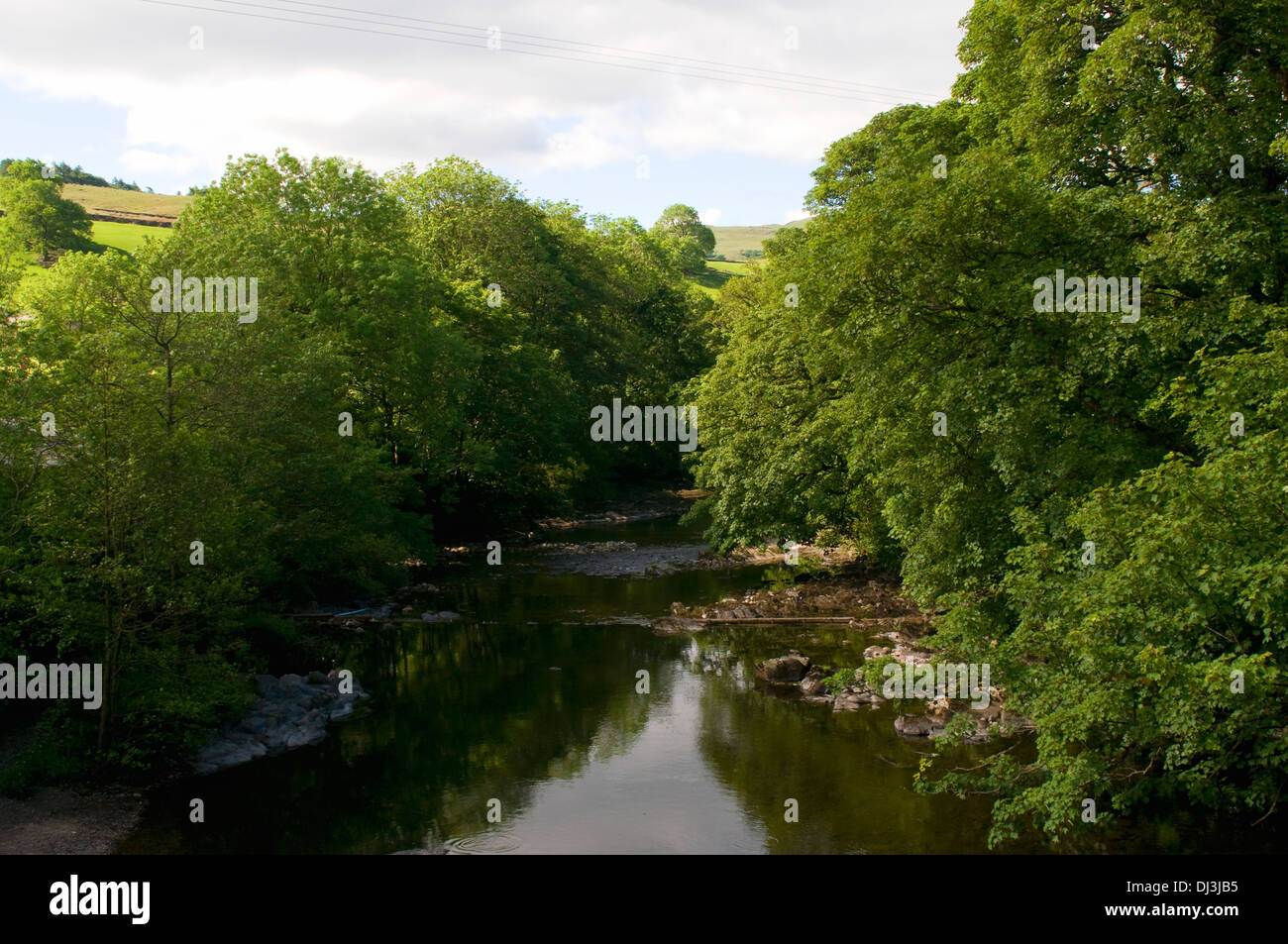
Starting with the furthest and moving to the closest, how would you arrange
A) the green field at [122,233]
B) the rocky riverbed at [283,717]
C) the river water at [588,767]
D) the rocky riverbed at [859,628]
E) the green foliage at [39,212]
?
the green field at [122,233], the green foliage at [39,212], the rocky riverbed at [859,628], the rocky riverbed at [283,717], the river water at [588,767]

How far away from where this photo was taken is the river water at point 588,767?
15.8 meters

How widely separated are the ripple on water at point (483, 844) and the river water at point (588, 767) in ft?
0.16

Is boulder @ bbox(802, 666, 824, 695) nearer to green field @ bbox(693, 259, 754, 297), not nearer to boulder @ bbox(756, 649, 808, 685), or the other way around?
boulder @ bbox(756, 649, 808, 685)

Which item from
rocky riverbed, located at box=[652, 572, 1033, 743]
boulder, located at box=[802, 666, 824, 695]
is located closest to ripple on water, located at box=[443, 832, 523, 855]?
rocky riverbed, located at box=[652, 572, 1033, 743]

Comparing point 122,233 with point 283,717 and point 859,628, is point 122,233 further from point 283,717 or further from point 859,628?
point 859,628

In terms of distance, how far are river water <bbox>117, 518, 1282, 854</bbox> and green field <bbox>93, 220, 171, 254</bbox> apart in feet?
217

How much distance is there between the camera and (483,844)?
15.6 m

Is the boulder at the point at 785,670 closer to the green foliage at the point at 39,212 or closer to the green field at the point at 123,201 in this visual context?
the green foliage at the point at 39,212

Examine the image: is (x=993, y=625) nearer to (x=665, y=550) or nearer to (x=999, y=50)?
(x=999, y=50)

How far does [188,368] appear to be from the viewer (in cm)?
2262

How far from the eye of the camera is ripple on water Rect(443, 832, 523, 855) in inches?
602

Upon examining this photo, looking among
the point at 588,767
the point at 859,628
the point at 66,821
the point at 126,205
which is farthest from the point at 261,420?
the point at 126,205

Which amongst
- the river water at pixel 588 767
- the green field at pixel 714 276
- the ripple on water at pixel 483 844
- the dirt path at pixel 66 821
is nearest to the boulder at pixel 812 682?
the river water at pixel 588 767

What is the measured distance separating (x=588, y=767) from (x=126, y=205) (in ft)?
340
